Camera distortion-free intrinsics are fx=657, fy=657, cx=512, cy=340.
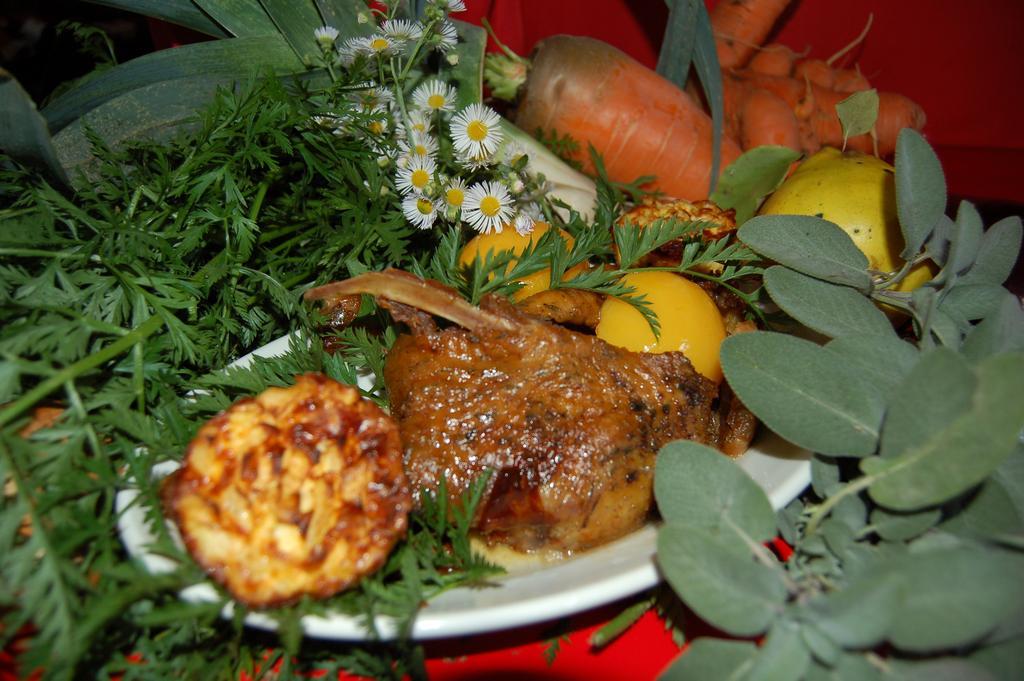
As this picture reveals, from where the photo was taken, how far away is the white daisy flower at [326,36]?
180cm

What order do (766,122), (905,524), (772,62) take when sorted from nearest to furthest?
(905,524) → (766,122) → (772,62)

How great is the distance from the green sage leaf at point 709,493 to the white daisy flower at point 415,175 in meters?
0.95

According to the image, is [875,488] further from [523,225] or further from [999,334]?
[523,225]

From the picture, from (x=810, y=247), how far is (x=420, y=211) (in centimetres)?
95

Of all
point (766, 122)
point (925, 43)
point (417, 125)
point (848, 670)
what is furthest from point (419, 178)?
point (925, 43)

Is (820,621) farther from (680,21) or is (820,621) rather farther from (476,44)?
(680,21)

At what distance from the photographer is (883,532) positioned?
1.11m

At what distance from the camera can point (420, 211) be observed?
1717mm

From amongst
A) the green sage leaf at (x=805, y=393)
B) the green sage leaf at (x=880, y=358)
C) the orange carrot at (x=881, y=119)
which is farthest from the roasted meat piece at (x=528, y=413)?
the orange carrot at (x=881, y=119)

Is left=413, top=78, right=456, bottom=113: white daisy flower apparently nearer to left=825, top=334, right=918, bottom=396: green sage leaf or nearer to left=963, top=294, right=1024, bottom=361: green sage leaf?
left=825, top=334, right=918, bottom=396: green sage leaf

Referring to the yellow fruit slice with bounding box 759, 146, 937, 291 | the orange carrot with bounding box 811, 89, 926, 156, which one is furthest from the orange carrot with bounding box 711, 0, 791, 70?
the yellow fruit slice with bounding box 759, 146, 937, 291

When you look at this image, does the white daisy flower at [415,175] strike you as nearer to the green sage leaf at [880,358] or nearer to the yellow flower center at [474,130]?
the yellow flower center at [474,130]

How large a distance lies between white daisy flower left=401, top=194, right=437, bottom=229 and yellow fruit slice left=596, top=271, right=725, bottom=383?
1.71 ft

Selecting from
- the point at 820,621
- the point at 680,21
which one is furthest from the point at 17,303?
the point at 680,21
